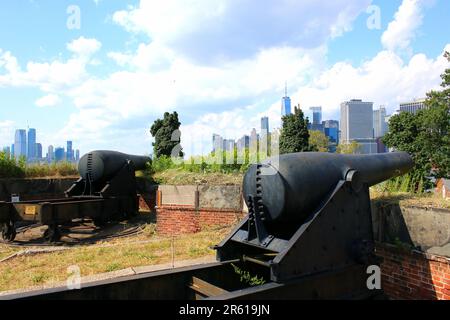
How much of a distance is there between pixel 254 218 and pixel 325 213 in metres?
0.70

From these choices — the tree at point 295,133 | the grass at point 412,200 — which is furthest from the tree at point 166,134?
the grass at point 412,200

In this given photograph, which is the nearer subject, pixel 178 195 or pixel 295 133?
pixel 178 195

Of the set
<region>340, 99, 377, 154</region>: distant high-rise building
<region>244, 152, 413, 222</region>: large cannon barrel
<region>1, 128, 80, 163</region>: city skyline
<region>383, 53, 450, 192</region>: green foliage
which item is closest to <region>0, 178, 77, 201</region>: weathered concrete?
<region>1, 128, 80, 163</region>: city skyline

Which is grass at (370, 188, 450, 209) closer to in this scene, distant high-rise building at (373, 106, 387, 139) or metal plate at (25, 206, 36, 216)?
metal plate at (25, 206, 36, 216)

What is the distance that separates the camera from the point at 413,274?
4.77 m

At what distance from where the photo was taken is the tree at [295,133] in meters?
34.9

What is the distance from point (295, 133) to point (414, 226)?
31.0 meters

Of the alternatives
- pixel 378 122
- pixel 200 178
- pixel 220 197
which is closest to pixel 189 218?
pixel 220 197

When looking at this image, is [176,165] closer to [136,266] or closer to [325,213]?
[136,266]

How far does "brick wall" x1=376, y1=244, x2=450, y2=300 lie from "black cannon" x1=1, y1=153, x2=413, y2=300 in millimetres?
719

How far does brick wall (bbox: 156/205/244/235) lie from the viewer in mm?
9172

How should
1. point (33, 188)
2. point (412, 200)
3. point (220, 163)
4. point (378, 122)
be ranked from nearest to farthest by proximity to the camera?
point (412, 200), point (220, 163), point (33, 188), point (378, 122)

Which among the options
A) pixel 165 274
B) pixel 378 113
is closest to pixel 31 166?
pixel 165 274

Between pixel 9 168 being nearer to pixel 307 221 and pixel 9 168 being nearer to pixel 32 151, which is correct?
pixel 307 221
